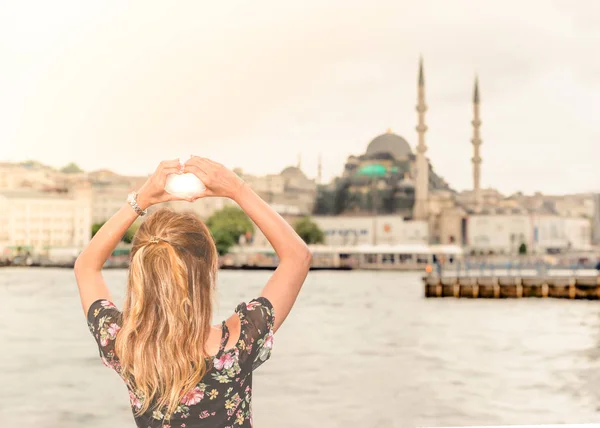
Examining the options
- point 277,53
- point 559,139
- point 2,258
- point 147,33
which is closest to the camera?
point 147,33

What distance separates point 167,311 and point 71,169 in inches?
1418

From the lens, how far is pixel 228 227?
27.2 m

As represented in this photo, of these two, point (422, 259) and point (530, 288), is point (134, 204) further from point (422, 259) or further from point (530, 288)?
point (422, 259)

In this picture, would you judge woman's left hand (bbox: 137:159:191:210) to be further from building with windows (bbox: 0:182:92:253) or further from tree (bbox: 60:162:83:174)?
tree (bbox: 60:162:83:174)

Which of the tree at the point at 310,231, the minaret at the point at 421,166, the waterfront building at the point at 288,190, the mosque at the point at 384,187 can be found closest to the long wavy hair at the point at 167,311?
the minaret at the point at 421,166

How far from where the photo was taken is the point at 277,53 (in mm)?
24031

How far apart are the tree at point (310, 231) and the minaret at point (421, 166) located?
3.19 metres

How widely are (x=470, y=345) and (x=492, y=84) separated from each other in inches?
928

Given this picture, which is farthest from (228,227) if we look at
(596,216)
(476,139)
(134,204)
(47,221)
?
(134,204)

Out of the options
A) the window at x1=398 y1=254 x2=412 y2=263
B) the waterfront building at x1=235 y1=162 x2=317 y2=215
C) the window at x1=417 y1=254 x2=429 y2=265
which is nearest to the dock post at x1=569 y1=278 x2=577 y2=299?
the window at x1=417 y1=254 x2=429 y2=265

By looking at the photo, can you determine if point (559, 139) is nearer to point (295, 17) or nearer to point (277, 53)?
point (277, 53)

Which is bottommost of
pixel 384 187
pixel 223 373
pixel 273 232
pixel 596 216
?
pixel 223 373

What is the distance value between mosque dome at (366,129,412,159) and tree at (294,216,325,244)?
593 centimetres

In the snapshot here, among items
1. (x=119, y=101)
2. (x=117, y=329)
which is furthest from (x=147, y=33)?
(x=117, y=329)
